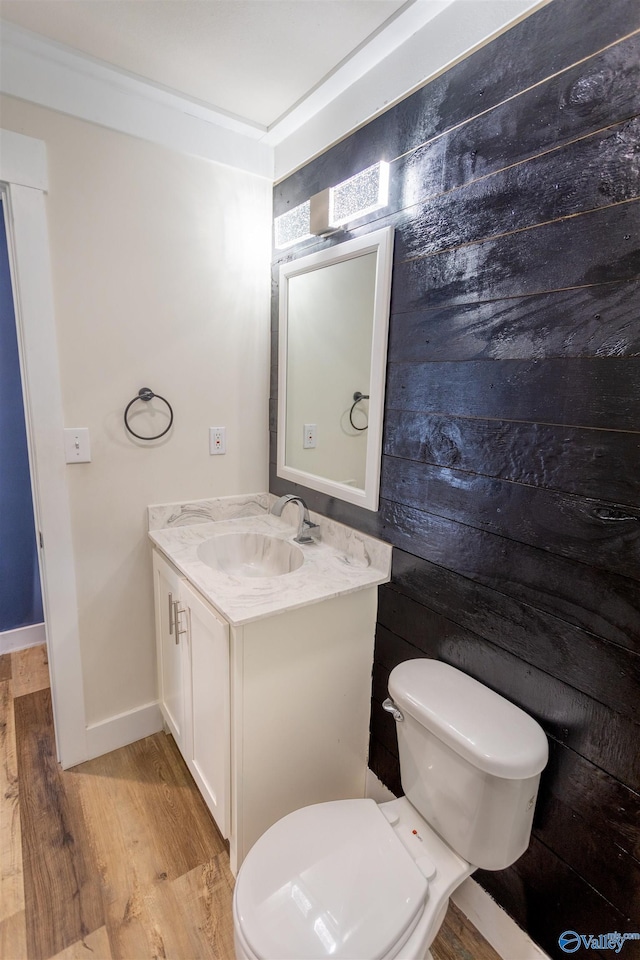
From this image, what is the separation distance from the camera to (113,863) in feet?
4.58

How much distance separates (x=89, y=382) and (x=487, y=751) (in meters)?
1.59

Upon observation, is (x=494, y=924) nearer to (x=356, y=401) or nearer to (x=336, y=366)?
(x=356, y=401)

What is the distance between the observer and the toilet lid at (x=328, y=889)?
86 cm

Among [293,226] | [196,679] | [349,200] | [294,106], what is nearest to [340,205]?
[349,200]

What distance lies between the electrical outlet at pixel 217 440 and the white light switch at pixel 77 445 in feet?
1.49

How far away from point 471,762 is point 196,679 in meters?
0.86

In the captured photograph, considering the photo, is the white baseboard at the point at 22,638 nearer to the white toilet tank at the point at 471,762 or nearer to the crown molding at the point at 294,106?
the white toilet tank at the point at 471,762

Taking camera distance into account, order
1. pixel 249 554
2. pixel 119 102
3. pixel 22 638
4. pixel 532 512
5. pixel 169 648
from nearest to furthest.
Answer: pixel 532 512 < pixel 119 102 < pixel 169 648 < pixel 249 554 < pixel 22 638

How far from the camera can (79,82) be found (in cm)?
142

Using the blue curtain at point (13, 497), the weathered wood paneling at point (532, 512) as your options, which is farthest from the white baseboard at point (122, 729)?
the weathered wood paneling at point (532, 512)

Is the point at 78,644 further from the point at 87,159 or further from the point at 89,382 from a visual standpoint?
the point at 87,159

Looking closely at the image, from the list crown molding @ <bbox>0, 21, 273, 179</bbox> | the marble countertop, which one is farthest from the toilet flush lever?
crown molding @ <bbox>0, 21, 273, 179</bbox>

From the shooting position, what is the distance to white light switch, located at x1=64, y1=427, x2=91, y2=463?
1569 mm

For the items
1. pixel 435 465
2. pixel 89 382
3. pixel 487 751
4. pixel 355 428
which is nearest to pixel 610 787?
pixel 487 751
